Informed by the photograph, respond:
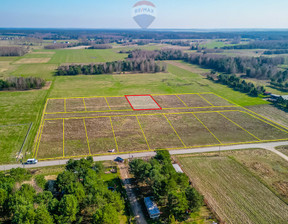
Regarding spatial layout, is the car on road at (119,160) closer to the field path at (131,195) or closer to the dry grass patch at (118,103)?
the field path at (131,195)

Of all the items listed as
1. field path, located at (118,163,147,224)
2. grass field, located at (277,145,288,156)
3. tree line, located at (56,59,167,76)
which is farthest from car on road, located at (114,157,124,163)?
tree line, located at (56,59,167,76)

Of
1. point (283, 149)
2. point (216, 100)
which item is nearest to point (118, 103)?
point (216, 100)

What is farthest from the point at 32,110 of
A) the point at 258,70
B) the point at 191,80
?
the point at 258,70

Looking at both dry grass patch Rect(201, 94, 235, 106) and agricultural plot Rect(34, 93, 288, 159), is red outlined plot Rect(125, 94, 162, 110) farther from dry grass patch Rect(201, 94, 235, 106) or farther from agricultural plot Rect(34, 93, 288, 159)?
dry grass patch Rect(201, 94, 235, 106)

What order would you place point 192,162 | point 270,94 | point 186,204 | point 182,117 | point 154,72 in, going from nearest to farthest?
point 186,204 → point 192,162 → point 182,117 → point 270,94 → point 154,72

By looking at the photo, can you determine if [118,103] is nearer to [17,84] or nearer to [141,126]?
[141,126]

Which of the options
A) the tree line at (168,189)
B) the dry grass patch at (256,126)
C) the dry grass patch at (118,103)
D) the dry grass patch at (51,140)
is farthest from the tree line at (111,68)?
the tree line at (168,189)

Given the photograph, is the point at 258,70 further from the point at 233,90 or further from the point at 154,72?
the point at 154,72
